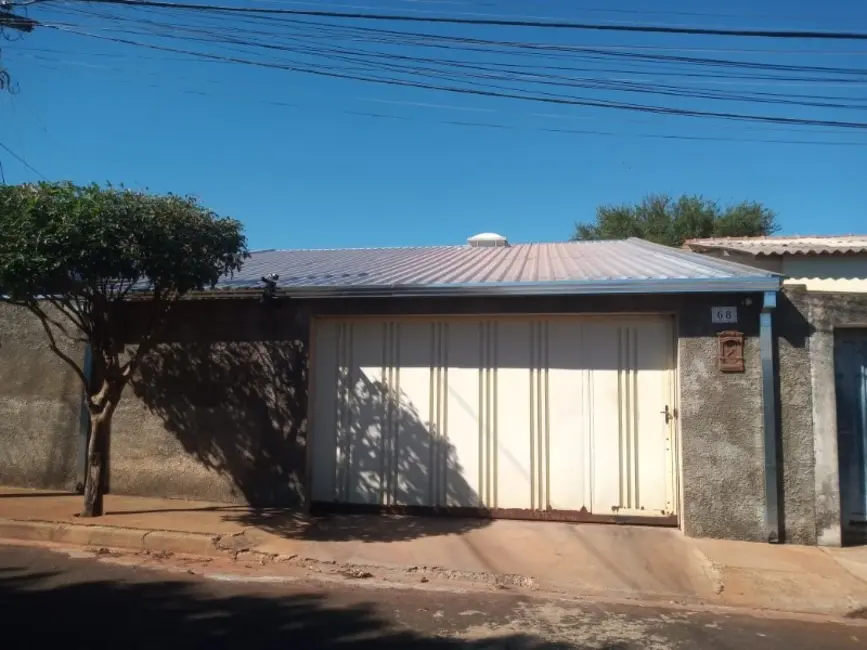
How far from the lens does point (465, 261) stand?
35.6ft

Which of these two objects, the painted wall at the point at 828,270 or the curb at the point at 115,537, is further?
the painted wall at the point at 828,270

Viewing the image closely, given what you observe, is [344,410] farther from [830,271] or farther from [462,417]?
[830,271]

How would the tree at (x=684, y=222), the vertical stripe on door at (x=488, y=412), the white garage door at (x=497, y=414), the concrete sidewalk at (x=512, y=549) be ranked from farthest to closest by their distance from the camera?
1. the tree at (x=684, y=222)
2. the vertical stripe on door at (x=488, y=412)
3. the white garage door at (x=497, y=414)
4. the concrete sidewalk at (x=512, y=549)

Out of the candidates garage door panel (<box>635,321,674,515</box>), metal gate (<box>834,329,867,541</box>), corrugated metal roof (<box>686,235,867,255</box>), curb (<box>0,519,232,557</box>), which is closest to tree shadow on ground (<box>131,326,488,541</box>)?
curb (<box>0,519,232,557</box>)

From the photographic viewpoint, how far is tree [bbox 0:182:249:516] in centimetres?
669

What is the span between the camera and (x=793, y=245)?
16438mm

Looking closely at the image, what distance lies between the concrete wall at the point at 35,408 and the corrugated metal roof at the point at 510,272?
2.60 metres

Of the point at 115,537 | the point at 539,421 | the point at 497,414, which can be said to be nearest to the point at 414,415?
the point at 497,414

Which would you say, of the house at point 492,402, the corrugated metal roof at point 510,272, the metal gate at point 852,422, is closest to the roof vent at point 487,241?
the corrugated metal roof at point 510,272

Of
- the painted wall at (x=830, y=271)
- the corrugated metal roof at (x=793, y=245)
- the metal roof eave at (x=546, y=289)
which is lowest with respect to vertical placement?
the metal roof eave at (x=546, y=289)

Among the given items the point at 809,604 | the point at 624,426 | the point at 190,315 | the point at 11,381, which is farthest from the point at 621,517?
the point at 11,381

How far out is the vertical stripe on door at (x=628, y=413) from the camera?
26.6ft

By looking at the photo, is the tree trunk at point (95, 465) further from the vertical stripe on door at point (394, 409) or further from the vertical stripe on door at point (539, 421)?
the vertical stripe on door at point (539, 421)

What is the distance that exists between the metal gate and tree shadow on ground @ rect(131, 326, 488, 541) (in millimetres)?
3835
